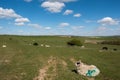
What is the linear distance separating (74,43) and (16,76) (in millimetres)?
75042

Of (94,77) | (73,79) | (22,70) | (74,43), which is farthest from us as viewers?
(74,43)

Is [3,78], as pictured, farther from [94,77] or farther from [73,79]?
[94,77]

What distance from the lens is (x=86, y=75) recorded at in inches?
1103

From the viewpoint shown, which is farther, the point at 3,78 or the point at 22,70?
the point at 22,70

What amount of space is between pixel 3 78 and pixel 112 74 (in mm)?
16524

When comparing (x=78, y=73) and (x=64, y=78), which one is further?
(x=78, y=73)

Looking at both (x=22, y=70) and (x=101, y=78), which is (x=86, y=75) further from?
(x=22, y=70)

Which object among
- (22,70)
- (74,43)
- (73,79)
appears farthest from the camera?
(74,43)

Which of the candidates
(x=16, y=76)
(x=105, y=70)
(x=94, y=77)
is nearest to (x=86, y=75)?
(x=94, y=77)

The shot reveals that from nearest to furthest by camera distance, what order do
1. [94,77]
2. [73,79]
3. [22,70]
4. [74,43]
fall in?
[73,79] → [94,77] → [22,70] → [74,43]

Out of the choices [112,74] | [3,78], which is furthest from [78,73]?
[3,78]

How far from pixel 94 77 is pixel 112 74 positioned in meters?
3.47

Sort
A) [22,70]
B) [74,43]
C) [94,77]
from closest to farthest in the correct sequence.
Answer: [94,77]
[22,70]
[74,43]

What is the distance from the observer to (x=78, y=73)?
2917 centimetres
